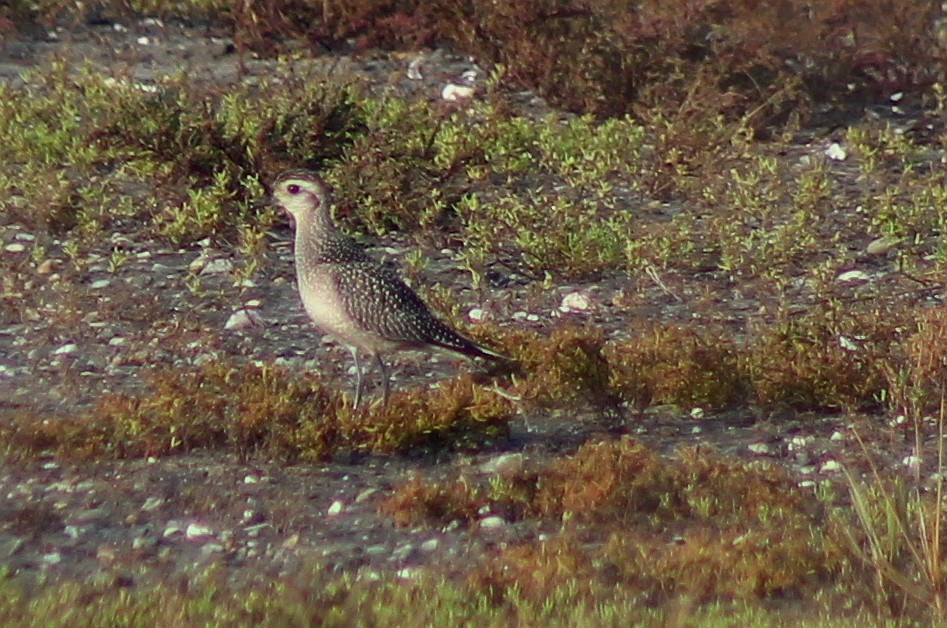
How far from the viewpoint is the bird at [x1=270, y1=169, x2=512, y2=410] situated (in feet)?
28.2

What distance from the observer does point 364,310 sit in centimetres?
857

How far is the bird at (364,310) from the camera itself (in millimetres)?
8594

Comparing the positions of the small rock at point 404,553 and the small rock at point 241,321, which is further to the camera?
the small rock at point 241,321

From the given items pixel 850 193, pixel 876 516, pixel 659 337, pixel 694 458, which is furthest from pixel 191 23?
pixel 876 516

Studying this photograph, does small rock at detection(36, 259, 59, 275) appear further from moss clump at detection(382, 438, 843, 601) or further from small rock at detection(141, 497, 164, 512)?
moss clump at detection(382, 438, 843, 601)

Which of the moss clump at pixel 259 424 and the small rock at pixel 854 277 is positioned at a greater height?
Answer: the moss clump at pixel 259 424

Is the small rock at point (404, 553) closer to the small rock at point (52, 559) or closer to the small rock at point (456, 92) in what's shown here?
the small rock at point (52, 559)

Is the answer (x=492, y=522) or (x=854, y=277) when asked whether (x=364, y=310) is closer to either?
(x=492, y=522)

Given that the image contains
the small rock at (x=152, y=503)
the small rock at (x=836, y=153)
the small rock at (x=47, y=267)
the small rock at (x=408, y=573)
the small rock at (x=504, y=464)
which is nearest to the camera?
the small rock at (x=408, y=573)

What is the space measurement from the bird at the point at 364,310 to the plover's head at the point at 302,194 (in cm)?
24

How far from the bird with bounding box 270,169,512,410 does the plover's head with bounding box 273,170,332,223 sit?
9.5 inches

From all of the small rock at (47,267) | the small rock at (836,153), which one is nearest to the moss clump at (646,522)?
the small rock at (47,267)

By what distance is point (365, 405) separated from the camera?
852 cm

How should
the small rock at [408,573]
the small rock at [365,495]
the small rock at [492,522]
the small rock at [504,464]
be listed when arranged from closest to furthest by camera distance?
the small rock at [408,573], the small rock at [492,522], the small rock at [365,495], the small rock at [504,464]
